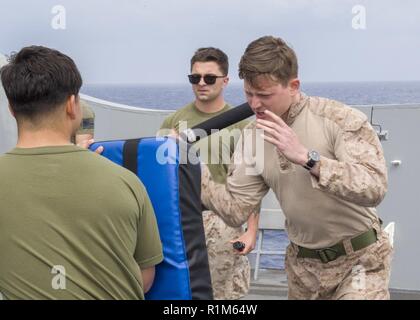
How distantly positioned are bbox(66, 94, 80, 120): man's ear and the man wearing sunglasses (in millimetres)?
2058

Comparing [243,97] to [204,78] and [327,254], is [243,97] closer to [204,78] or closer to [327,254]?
[204,78]

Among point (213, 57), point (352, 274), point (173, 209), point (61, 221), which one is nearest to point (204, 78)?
point (213, 57)

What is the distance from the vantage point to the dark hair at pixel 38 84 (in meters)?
2.09

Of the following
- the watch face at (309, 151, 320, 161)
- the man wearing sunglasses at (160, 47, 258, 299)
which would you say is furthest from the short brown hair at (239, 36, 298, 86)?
the man wearing sunglasses at (160, 47, 258, 299)

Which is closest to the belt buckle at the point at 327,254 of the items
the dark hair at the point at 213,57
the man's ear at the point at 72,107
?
the man's ear at the point at 72,107

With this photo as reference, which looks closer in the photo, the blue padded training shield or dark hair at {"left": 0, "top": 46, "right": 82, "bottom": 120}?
dark hair at {"left": 0, "top": 46, "right": 82, "bottom": 120}

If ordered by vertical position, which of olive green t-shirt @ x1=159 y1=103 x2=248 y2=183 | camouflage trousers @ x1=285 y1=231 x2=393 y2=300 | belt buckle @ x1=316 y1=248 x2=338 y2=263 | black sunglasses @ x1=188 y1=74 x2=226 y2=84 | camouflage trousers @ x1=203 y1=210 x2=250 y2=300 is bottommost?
camouflage trousers @ x1=203 y1=210 x2=250 y2=300

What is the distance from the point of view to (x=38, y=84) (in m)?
2.08

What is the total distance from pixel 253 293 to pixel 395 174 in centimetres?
156

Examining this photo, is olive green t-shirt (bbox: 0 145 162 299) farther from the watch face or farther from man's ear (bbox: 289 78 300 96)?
man's ear (bbox: 289 78 300 96)

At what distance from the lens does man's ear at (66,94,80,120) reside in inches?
83.6

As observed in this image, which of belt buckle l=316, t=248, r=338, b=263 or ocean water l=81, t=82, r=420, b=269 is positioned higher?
belt buckle l=316, t=248, r=338, b=263

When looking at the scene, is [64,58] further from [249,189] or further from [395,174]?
[395,174]

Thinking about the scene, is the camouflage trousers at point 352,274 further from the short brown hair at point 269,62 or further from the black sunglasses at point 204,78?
the black sunglasses at point 204,78
